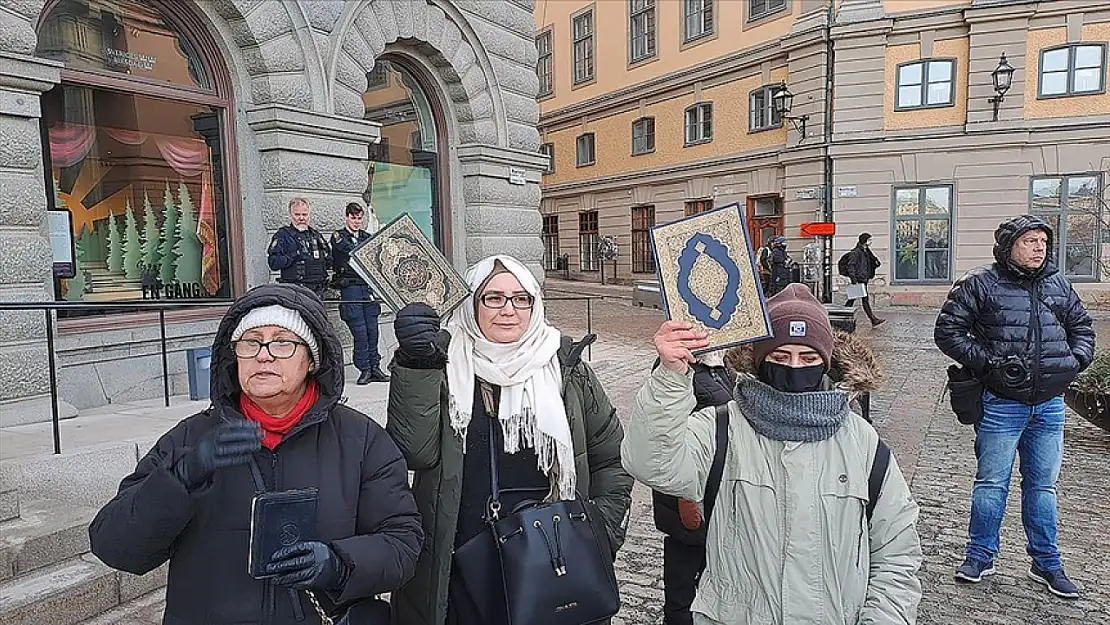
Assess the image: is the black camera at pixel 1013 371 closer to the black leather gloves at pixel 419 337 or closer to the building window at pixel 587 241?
the black leather gloves at pixel 419 337

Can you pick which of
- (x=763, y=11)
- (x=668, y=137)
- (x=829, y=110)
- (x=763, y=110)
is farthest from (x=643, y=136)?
(x=829, y=110)

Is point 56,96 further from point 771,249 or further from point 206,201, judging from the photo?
point 771,249

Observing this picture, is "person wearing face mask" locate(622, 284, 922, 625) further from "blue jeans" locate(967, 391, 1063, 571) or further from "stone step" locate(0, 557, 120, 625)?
"stone step" locate(0, 557, 120, 625)

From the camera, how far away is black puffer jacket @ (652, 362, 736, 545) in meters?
3.11

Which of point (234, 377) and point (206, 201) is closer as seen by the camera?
point (234, 377)

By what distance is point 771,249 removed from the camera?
18.4 meters

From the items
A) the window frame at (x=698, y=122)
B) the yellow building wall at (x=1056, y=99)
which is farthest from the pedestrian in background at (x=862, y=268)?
the window frame at (x=698, y=122)

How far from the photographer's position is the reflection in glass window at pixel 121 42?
636 cm

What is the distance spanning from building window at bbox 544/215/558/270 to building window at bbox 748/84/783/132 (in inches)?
473

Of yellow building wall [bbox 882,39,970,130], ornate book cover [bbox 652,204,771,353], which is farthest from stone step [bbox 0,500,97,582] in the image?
yellow building wall [bbox 882,39,970,130]

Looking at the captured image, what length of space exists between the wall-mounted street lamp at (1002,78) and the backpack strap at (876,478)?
21771mm

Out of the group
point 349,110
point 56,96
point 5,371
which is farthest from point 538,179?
point 5,371

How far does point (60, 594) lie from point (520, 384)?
8.54ft

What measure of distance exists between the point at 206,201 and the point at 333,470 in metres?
6.54
